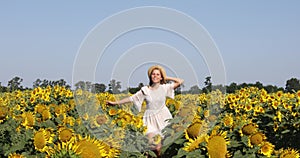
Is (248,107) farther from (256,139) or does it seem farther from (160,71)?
(256,139)

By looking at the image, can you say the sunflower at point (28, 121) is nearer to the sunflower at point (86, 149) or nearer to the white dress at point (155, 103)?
the white dress at point (155, 103)

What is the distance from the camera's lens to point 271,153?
381 cm

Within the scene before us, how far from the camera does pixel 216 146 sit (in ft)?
9.73

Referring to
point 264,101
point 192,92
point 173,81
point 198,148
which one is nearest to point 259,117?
point 264,101

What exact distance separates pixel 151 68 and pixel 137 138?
1179 millimetres

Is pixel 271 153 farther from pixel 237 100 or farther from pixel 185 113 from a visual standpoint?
pixel 237 100

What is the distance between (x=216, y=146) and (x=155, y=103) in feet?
8.29

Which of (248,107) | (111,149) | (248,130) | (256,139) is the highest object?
(248,107)

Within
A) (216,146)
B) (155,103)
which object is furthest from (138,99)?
(216,146)

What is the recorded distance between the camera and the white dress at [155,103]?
17.1 feet

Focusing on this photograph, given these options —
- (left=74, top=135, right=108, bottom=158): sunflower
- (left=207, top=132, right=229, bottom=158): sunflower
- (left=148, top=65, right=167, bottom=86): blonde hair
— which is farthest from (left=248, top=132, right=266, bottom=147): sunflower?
(left=74, top=135, right=108, bottom=158): sunflower

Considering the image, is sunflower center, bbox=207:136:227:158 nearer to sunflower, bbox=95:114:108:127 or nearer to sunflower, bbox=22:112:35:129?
sunflower, bbox=22:112:35:129

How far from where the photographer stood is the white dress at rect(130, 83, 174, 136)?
5.20 metres

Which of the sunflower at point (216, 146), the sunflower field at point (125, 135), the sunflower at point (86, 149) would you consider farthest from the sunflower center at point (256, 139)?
the sunflower at point (86, 149)
